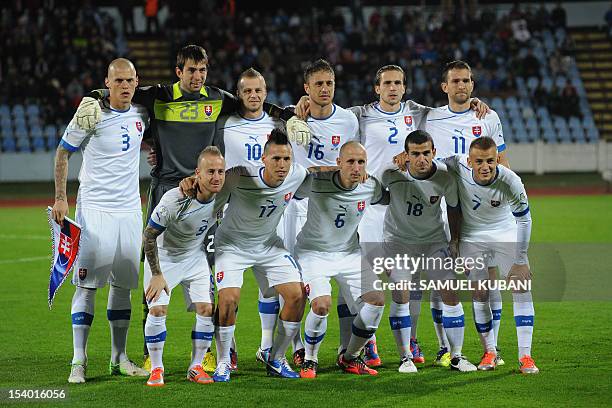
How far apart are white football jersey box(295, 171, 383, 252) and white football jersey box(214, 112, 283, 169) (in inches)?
30.9

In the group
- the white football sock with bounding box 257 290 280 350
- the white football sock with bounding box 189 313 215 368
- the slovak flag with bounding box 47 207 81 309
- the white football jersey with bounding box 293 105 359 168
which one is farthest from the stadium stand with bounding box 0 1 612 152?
the white football sock with bounding box 189 313 215 368

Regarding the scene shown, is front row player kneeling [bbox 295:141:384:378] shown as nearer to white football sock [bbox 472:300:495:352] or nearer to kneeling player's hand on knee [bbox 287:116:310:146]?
kneeling player's hand on knee [bbox 287:116:310:146]

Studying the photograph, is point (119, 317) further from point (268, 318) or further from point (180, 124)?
point (180, 124)

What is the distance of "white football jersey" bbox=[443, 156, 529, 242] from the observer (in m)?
7.68

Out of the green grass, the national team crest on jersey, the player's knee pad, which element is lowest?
the green grass

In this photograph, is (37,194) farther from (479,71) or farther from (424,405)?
(424,405)

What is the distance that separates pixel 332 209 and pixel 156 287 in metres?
1.48

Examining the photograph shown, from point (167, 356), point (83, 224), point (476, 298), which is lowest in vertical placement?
point (167, 356)

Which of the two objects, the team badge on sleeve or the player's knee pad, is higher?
the team badge on sleeve

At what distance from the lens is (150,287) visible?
283 inches

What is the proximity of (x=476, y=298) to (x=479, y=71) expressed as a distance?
23.1 metres

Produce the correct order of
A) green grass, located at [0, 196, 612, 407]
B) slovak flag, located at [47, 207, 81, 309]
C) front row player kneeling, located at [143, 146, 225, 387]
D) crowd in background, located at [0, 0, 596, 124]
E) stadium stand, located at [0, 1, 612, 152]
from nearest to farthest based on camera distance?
green grass, located at [0, 196, 612, 407] → front row player kneeling, located at [143, 146, 225, 387] → slovak flag, located at [47, 207, 81, 309] → stadium stand, located at [0, 1, 612, 152] → crowd in background, located at [0, 0, 596, 124]

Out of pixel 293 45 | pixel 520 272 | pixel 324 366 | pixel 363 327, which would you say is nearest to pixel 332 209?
pixel 363 327

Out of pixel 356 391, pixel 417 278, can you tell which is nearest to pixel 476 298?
pixel 417 278
